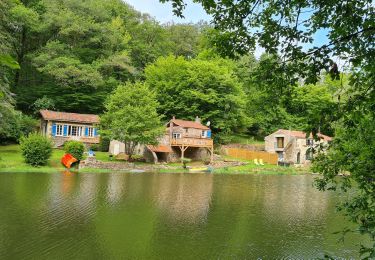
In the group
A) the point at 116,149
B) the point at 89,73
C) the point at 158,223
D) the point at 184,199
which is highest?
the point at 89,73

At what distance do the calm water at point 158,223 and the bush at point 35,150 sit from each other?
6.76 metres

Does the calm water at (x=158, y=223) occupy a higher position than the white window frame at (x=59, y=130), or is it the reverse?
the white window frame at (x=59, y=130)

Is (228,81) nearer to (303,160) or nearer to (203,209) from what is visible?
(303,160)

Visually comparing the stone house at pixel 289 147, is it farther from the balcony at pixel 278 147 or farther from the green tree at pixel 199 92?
the green tree at pixel 199 92

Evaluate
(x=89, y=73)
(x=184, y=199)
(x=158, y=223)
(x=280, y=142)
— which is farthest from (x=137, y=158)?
(x=158, y=223)

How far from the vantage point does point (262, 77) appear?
5.31m

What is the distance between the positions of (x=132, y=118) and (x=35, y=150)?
9582 millimetres

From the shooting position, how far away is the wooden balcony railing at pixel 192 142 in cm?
4328

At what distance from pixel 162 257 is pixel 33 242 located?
381 cm

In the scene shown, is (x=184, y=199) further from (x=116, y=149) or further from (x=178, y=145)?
(x=178, y=145)

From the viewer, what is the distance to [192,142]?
43875 mm

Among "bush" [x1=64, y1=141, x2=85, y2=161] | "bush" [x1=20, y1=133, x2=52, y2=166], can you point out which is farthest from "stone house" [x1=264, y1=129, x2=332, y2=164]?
"bush" [x1=20, y1=133, x2=52, y2=166]

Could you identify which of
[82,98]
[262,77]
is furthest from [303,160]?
[262,77]

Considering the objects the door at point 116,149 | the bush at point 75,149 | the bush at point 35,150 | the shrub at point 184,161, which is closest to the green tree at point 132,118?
the door at point 116,149
